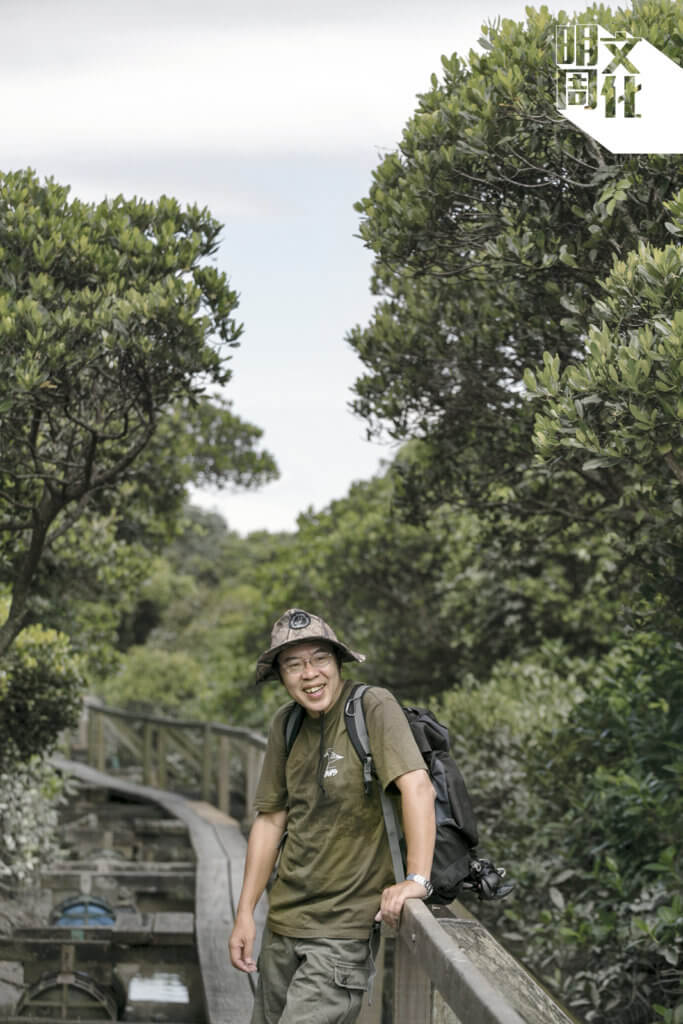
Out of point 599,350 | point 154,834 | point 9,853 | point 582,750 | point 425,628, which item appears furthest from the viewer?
point 425,628

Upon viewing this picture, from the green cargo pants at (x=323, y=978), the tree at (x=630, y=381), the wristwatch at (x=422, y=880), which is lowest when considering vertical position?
the green cargo pants at (x=323, y=978)

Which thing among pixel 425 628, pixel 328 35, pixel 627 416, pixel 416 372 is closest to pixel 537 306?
pixel 416 372

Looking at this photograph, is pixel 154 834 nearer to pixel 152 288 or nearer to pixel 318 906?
pixel 152 288

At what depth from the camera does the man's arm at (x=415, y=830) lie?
10.7 feet

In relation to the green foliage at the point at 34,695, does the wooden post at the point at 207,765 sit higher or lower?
lower

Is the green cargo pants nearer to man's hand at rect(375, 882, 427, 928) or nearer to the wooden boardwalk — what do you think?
the wooden boardwalk

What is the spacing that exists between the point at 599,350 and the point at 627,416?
291 millimetres

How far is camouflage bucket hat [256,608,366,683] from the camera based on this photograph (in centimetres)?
363

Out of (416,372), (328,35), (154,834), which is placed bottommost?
(154,834)

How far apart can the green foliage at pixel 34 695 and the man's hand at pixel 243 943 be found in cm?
611

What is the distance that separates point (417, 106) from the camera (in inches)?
238

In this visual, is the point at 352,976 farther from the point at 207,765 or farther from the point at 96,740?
the point at 96,740

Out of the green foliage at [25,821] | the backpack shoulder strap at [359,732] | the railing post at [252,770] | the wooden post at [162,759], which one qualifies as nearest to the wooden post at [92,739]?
the wooden post at [162,759]

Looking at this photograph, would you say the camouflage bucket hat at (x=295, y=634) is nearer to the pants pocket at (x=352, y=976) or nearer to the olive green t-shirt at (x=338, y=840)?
the olive green t-shirt at (x=338, y=840)
